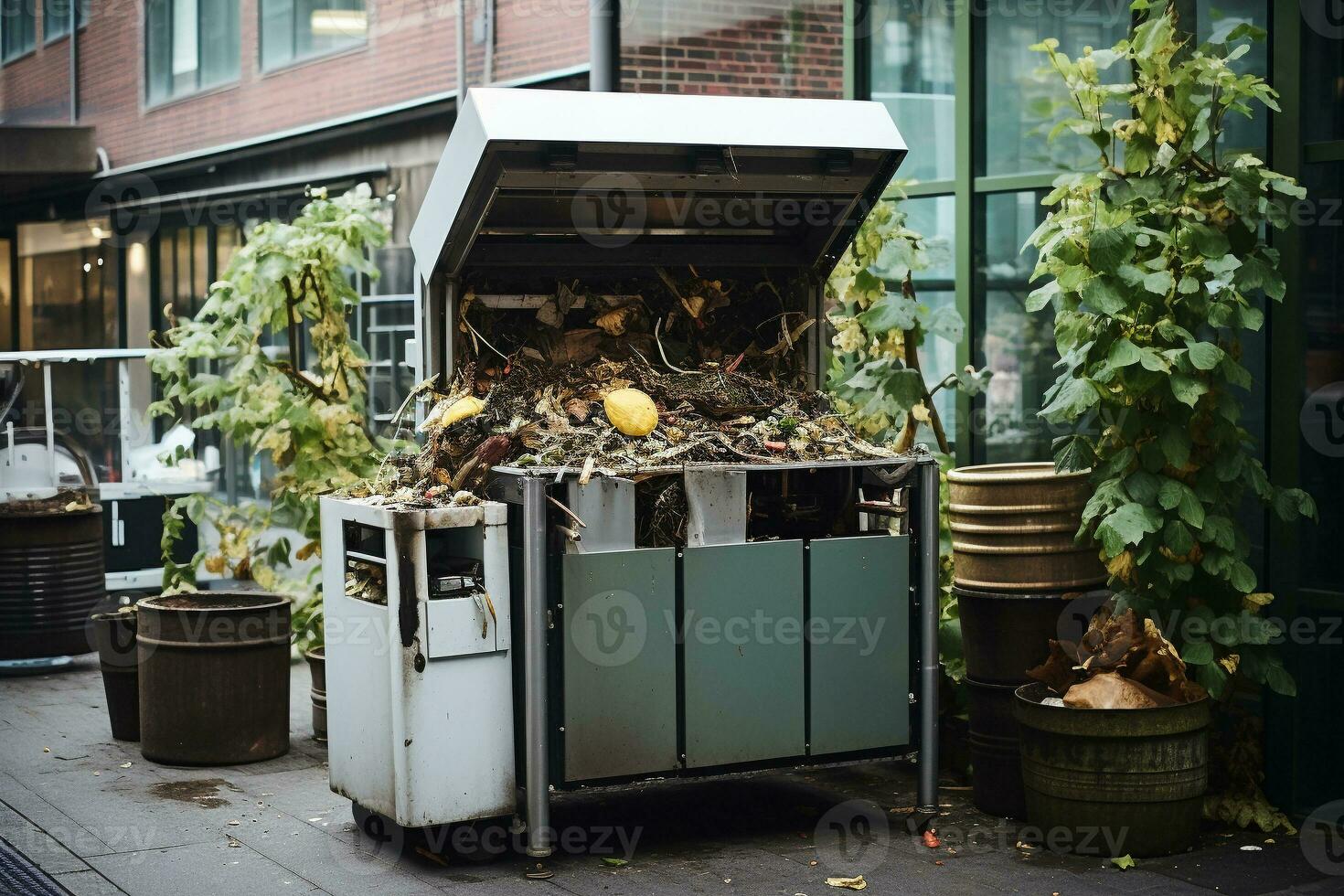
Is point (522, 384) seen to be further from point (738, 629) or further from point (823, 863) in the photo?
point (823, 863)

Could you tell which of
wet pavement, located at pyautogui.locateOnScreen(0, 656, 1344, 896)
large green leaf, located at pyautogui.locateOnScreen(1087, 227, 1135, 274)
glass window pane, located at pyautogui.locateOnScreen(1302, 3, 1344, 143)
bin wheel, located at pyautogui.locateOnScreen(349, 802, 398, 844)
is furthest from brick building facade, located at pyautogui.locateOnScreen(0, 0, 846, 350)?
bin wheel, located at pyautogui.locateOnScreen(349, 802, 398, 844)

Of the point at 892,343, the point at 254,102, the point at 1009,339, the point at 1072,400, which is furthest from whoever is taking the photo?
the point at 254,102

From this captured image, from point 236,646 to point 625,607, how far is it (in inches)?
99.8

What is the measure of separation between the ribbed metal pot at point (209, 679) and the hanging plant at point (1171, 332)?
160 inches

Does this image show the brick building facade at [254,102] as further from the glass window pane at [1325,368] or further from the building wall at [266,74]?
the glass window pane at [1325,368]

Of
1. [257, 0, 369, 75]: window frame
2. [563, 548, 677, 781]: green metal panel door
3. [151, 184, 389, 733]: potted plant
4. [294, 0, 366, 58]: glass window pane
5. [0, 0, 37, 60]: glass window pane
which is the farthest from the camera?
[0, 0, 37, 60]: glass window pane

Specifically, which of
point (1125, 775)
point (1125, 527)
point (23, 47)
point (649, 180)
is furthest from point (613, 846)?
point (23, 47)

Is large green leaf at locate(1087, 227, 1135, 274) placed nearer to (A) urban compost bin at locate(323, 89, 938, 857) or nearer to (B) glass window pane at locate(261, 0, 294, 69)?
(A) urban compost bin at locate(323, 89, 938, 857)

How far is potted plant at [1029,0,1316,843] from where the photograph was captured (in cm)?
652

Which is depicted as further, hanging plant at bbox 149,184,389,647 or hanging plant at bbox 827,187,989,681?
hanging plant at bbox 149,184,389,647

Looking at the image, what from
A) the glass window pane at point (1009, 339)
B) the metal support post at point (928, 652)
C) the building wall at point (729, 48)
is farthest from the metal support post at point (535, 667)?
the building wall at point (729, 48)

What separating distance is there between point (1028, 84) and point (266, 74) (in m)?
11.8

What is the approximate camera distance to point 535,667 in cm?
623

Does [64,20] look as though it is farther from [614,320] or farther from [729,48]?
[614,320]
